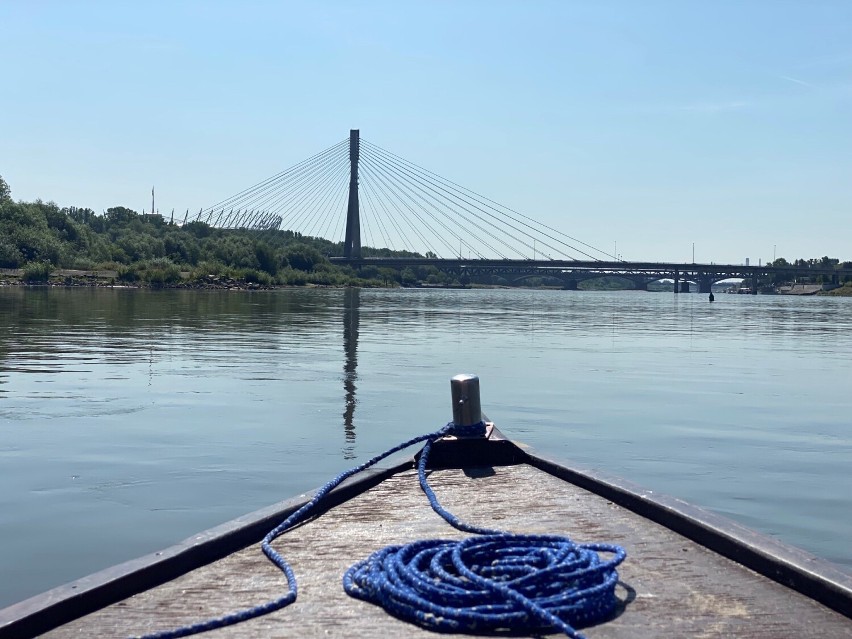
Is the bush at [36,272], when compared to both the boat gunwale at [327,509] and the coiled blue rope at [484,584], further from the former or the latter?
the coiled blue rope at [484,584]

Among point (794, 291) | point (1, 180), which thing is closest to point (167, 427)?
point (1, 180)

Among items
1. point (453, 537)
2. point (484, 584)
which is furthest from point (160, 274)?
point (484, 584)

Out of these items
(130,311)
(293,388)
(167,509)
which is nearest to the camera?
(167,509)

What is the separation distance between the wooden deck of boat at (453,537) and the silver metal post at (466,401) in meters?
1.16

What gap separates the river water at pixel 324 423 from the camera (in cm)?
784

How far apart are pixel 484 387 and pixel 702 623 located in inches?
516

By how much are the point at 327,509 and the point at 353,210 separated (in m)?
83.9

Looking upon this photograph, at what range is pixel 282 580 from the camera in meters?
4.76

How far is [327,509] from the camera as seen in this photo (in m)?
6.27

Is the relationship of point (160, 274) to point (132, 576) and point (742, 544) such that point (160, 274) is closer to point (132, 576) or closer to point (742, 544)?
point (132, 576)

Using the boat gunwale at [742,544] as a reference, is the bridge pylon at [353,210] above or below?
above

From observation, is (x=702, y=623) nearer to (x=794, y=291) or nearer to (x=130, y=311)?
(x=130, y=311)

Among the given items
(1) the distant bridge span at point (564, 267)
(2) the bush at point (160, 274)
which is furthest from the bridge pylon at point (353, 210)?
(2) the bush at point (160, 274)

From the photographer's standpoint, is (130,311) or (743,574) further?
(130,311)
